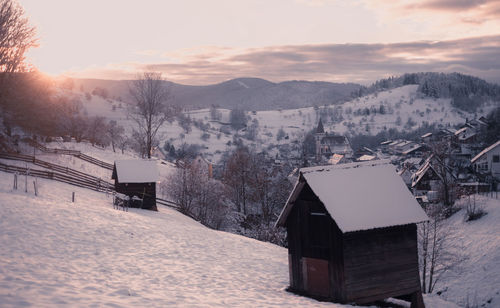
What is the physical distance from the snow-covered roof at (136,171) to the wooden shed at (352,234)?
77.0 feet

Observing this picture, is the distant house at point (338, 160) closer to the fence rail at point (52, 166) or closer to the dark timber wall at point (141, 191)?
the dark timber wall at point (141, 191)

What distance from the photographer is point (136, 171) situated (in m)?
41.1

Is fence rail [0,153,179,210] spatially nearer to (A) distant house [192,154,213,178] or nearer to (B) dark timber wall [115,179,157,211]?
(B) dark timber wall [115,179,157,211]

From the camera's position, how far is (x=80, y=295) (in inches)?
550

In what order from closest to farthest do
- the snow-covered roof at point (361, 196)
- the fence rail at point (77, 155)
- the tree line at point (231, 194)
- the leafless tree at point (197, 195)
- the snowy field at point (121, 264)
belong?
the snowy field at point (121, 264), the snow-covered roof at point (361, 196), the fence rail at point (77, 155), the leafless tree at point (197, 195), the tree line at point (231, 194)

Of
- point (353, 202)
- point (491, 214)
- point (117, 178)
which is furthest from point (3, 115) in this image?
point (491, 214)

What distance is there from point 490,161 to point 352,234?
64640 millimetres

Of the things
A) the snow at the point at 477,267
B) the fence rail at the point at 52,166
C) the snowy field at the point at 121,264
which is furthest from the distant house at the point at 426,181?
the fence rail at the point at 52,166

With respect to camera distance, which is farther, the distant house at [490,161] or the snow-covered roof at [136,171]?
the distant house at [490,161]

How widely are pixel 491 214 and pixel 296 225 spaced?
38415 millimetres

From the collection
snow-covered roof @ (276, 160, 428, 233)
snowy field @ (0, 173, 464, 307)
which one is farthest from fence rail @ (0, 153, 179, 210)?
snow-covered roof @ (276, 160, 428, 233)

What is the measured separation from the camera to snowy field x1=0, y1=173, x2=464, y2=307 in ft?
47.9

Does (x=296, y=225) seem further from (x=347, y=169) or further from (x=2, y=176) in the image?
(x=2, y=176)

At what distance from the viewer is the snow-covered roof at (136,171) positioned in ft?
132
